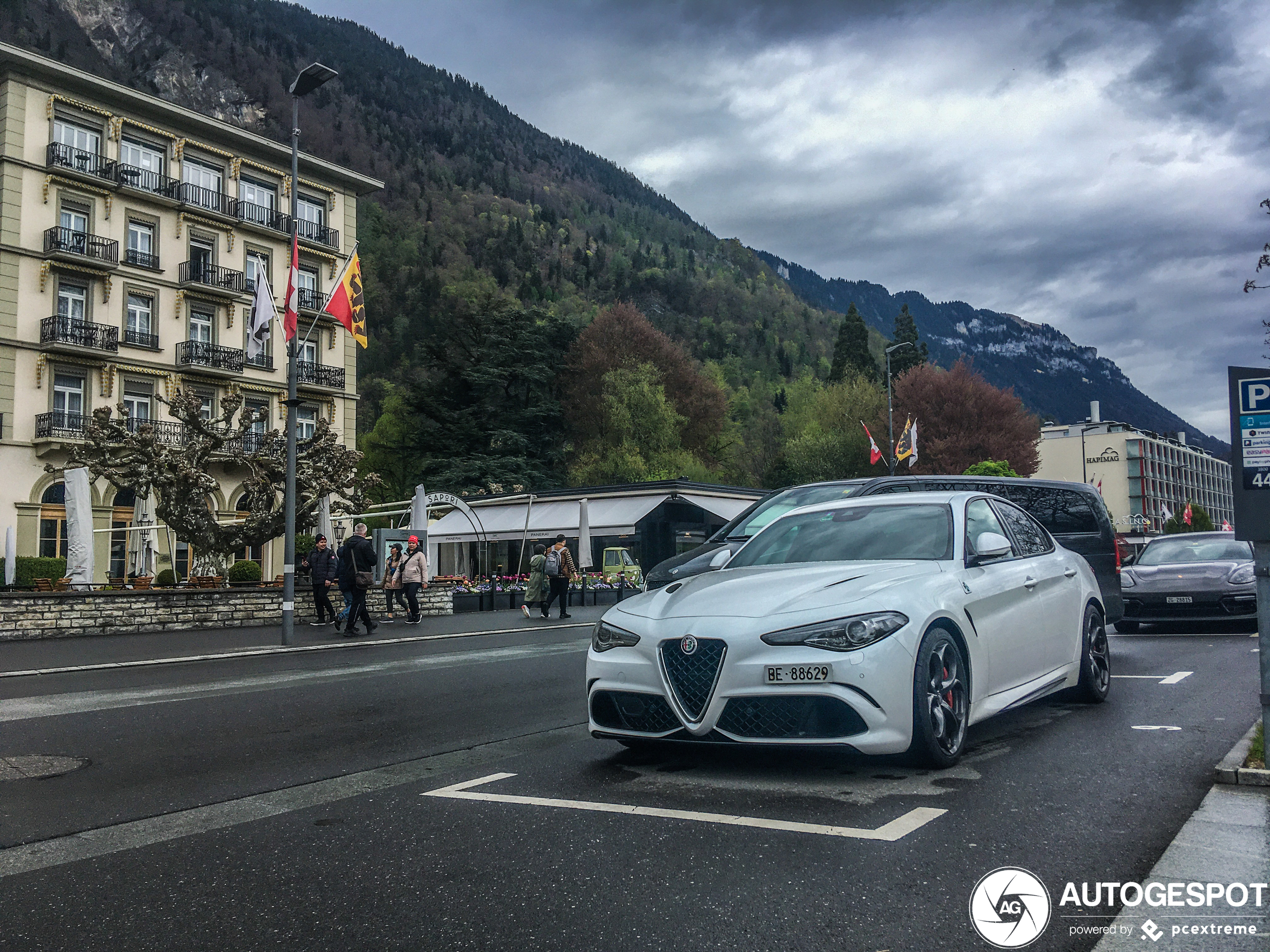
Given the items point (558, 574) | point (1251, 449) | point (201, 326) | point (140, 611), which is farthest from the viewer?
point (201, 326)

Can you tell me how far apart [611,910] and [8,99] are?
143 feet

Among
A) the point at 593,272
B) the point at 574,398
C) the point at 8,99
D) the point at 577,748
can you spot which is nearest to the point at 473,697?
the point at 577,748

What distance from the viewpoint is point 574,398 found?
2399 inches

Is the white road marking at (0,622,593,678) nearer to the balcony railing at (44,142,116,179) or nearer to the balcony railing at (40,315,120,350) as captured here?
the balcony railing at (40,315,120,350)

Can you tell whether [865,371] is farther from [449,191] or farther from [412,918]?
[449,191]

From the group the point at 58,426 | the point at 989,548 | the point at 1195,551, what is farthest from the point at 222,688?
the point at 58,426

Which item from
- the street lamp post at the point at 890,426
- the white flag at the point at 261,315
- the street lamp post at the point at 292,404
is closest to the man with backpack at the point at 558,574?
the street lamp post at the point at 292,404

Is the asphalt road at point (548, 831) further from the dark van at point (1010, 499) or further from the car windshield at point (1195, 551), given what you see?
the car windshield at point (1195, 551)

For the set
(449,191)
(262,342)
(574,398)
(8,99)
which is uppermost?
(449,191)

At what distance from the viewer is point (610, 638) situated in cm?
568

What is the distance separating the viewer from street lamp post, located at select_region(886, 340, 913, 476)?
42.9m

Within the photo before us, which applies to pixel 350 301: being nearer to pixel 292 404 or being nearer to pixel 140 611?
pixel 292 404

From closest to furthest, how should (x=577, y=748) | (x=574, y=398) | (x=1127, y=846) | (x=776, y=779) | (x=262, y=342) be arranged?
(x=1127, y=846) → (x=776, y=779) → (x=577, y=748) → (x=262, y=342) → (x=574, y=398)

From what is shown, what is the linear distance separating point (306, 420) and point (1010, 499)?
4129cm
